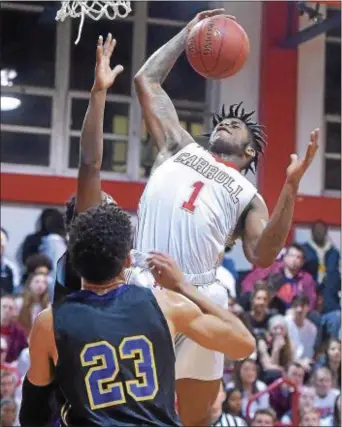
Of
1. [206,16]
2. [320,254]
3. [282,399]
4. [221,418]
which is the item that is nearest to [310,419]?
[282,399]

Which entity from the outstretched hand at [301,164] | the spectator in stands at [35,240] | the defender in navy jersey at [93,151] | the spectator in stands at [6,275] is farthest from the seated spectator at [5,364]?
the outstretched hand at [301,164]

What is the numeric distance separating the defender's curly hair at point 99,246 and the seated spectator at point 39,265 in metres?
5.62

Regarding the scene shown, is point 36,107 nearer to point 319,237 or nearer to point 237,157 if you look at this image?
point 319,237

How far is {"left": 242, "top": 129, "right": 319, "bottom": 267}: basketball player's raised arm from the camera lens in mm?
4355

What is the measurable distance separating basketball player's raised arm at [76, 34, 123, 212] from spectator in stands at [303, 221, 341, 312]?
6554 millimetres

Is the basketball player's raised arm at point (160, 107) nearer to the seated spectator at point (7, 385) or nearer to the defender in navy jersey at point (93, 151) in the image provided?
the defender in navy jersey at point (93, 151)

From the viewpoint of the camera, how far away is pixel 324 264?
11000 mm

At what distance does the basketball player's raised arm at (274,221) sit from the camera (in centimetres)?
436

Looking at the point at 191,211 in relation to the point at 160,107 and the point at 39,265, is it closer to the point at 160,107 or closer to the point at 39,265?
the point at 160,107

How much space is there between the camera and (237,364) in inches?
333

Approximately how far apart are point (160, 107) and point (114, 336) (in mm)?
1969

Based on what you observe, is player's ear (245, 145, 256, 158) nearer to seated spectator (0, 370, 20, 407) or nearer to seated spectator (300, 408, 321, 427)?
seated spectator (0, 370, 20, 407)

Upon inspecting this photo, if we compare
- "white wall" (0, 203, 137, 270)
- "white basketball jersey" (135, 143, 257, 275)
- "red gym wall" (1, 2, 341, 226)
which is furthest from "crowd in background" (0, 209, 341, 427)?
"white basketball jersey" (135, 143, 257, 275)

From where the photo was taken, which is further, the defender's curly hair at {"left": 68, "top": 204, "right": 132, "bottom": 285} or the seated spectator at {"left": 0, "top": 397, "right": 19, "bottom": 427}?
the seated spectator at {"left": 0, "top": 397, "right": 19, "bottom": 427}
